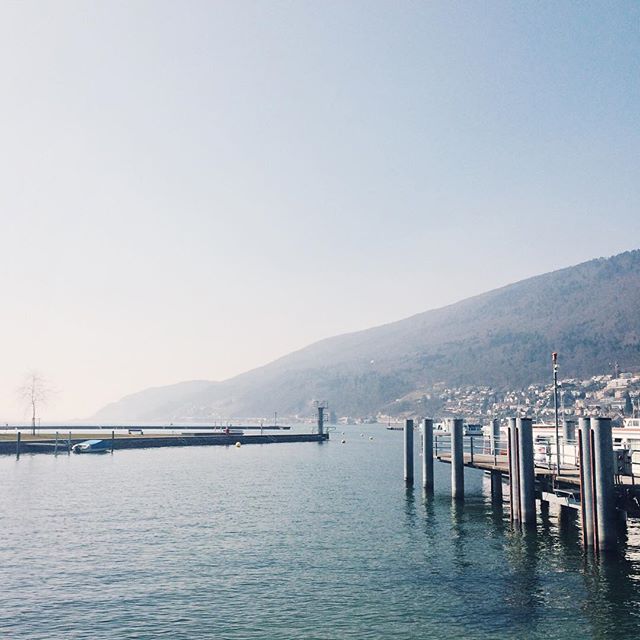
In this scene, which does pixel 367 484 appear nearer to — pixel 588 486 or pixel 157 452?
pixel 588 486

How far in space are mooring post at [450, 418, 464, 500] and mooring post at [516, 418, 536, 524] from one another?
10232 millimetres

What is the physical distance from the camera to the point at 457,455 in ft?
161

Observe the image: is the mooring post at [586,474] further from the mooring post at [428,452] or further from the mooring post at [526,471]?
the mooring post at [428,452]

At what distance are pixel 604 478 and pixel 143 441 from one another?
118 meters

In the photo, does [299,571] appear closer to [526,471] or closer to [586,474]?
[526,471]

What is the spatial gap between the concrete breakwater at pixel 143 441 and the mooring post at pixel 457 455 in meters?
78.0

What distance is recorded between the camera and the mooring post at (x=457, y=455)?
1902 inches

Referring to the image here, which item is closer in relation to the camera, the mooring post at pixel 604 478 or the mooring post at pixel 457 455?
the mooring post at pixel 604 478

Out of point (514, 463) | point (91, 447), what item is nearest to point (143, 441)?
point (91, 447)

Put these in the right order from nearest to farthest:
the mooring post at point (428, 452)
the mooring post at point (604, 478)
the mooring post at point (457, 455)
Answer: the mooring post at point (604, 478) < the mooring post at point (457, 455) < the mooring post at point (428, 452)

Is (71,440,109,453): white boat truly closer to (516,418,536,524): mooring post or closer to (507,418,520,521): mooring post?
(507,418,520,521): mooring post

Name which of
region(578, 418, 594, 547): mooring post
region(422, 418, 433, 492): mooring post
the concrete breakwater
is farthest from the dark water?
the concrete breakwater

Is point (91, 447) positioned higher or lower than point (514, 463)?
lower

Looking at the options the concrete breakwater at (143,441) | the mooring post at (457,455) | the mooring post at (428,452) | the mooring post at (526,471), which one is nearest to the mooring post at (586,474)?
the mooring post at (526,471)
